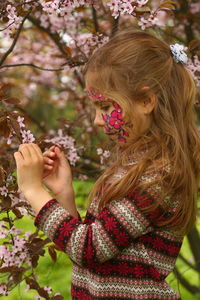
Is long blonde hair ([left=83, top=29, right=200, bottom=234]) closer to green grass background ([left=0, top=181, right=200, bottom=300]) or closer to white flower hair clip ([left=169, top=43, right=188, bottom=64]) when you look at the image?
white flower hair clip ([left=169, top=43, right=188, bottom=64])

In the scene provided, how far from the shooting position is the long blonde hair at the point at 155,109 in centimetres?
176

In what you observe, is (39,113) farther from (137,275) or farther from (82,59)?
(137,275)

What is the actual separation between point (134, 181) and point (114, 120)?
0.22m

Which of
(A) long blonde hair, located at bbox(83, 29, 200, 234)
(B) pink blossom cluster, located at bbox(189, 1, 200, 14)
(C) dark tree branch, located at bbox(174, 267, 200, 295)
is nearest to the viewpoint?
(A) long blonde hair, located at bbox(83, 29, 200, 234)

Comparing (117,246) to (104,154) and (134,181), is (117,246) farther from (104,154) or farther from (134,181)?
(104,154)

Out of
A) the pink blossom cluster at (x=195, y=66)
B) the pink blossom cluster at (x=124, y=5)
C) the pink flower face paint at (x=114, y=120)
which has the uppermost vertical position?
the pink blossom cluster at (x=124, y=5)

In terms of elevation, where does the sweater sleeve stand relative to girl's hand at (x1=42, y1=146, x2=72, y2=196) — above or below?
below

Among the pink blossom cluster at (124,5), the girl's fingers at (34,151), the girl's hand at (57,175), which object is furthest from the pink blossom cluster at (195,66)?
the girl's fingers at (34,151)

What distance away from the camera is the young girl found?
1.66m

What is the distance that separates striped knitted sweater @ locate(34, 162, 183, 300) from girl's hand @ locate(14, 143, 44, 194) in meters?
0.10

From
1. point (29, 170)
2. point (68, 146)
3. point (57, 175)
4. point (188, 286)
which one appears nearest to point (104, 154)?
point (68, 146)

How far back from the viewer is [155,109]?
180 cm

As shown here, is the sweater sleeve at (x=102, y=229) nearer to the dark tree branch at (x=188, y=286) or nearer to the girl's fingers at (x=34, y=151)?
the girl's fingers at (x=34, y=151)

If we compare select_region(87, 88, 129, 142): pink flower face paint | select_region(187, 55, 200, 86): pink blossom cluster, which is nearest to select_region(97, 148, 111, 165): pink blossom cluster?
select_region(187, 55, 200, 86): pink blossom cluster
